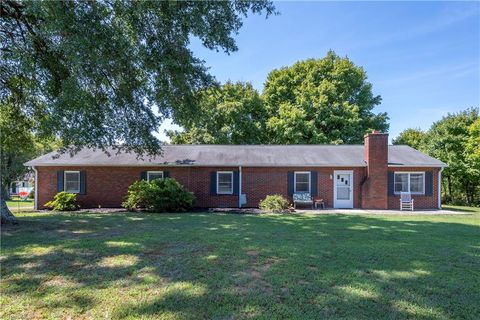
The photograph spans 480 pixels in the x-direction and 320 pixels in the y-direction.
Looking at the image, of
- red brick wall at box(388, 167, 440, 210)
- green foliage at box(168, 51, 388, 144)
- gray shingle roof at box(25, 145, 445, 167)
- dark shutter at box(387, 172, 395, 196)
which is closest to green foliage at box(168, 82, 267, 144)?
green foliage at box(168, 51, 388, 144)

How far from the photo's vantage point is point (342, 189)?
1684cm

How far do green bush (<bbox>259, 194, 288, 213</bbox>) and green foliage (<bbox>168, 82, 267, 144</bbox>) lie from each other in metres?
12.2

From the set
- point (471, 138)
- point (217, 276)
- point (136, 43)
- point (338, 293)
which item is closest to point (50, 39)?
point (136, 43)

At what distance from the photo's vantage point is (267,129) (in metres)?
29.1

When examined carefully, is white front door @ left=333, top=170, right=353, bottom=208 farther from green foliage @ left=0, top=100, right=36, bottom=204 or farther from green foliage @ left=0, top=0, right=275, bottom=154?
green foliage @ left=0, top=100, right=36, bottom=204

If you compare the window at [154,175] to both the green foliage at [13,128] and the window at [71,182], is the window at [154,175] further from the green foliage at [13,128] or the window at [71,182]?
the green foliage at [13,128]

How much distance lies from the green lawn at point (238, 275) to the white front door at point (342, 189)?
791 centimetres

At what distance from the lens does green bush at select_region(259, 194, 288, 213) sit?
15039 mm

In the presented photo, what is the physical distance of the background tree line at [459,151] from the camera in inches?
867

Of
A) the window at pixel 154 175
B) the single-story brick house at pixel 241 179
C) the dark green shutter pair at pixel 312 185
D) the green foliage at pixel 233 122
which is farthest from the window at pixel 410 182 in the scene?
the green foliage at pixel 233 122

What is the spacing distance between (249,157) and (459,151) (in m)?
16.9

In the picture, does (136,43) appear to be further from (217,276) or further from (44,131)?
(217,276)

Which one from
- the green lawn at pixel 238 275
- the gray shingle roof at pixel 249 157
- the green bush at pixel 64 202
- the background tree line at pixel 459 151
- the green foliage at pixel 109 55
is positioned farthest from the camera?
the background tree line at pixel 459 151

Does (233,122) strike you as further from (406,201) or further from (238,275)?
(238,275)
